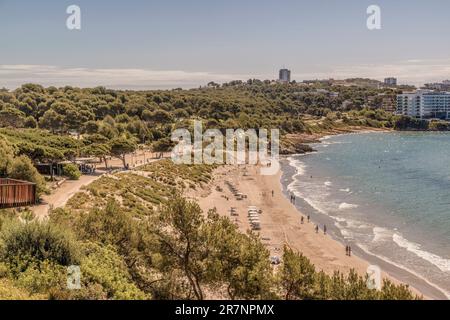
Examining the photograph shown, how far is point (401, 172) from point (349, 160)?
12479 mm

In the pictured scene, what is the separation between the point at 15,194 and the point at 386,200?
38.2 meters

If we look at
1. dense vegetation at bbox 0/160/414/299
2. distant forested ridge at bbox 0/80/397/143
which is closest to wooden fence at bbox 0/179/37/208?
dense vegetation at bbox 0/160/414/299

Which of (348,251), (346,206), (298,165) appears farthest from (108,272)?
(298,165)

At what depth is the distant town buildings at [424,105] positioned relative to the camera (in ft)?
538

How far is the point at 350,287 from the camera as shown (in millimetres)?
14195

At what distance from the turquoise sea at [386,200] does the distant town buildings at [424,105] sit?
7514 centimetres

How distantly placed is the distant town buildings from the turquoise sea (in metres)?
75.1

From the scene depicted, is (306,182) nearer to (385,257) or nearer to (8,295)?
(385,257)

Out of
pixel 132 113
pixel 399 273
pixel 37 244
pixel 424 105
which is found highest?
pixel 424 105

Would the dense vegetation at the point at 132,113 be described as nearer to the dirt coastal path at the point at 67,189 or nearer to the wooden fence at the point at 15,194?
the dirt coastal path at the point at 67,189

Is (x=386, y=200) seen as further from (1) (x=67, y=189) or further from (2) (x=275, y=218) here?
(1) (x=67, y=189)

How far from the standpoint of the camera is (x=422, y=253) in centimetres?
3059

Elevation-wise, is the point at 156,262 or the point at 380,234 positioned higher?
the point at 156,262

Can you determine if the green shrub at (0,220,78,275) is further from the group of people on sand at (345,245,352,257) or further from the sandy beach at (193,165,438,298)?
the group of people on sand at (345,245,352,257)
